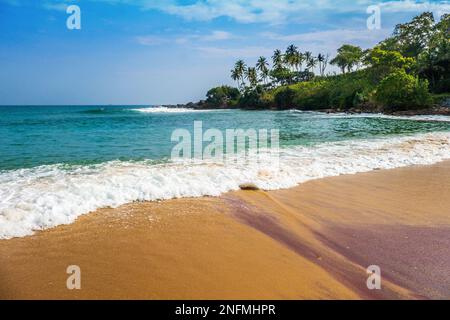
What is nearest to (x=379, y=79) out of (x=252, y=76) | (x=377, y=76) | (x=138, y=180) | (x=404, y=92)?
(x=377, y=76)

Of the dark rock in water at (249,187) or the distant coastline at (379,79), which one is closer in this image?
the dark rock in water at (249,187)

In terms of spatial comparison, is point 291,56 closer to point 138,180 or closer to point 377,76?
point 377,76

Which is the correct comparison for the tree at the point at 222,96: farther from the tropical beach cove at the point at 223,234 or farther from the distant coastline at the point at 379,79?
the tropical beach cove at the point at 223,234

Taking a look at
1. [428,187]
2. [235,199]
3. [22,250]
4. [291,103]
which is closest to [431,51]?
[291,103]

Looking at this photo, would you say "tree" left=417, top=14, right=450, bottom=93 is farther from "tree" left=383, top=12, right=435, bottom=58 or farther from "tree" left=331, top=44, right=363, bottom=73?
"tree" left=331, top=44, right=363, bottom=73

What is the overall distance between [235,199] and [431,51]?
6272cm

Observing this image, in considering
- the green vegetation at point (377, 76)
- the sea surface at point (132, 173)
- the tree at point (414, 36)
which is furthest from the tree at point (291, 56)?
the sea surface at point (132, 173)

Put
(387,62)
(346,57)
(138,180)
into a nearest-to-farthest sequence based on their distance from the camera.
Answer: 1. (138,180)
2. (387,62)
3. (346,57)

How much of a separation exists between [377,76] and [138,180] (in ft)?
211

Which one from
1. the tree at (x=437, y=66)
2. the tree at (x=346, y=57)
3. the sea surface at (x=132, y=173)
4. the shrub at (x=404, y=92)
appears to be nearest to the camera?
the sea surface at (x=132, y=173)

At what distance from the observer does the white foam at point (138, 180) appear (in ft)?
17.6

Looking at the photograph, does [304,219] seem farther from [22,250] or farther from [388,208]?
[22,250]

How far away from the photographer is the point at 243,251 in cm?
417

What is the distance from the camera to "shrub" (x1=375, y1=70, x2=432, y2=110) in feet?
136
